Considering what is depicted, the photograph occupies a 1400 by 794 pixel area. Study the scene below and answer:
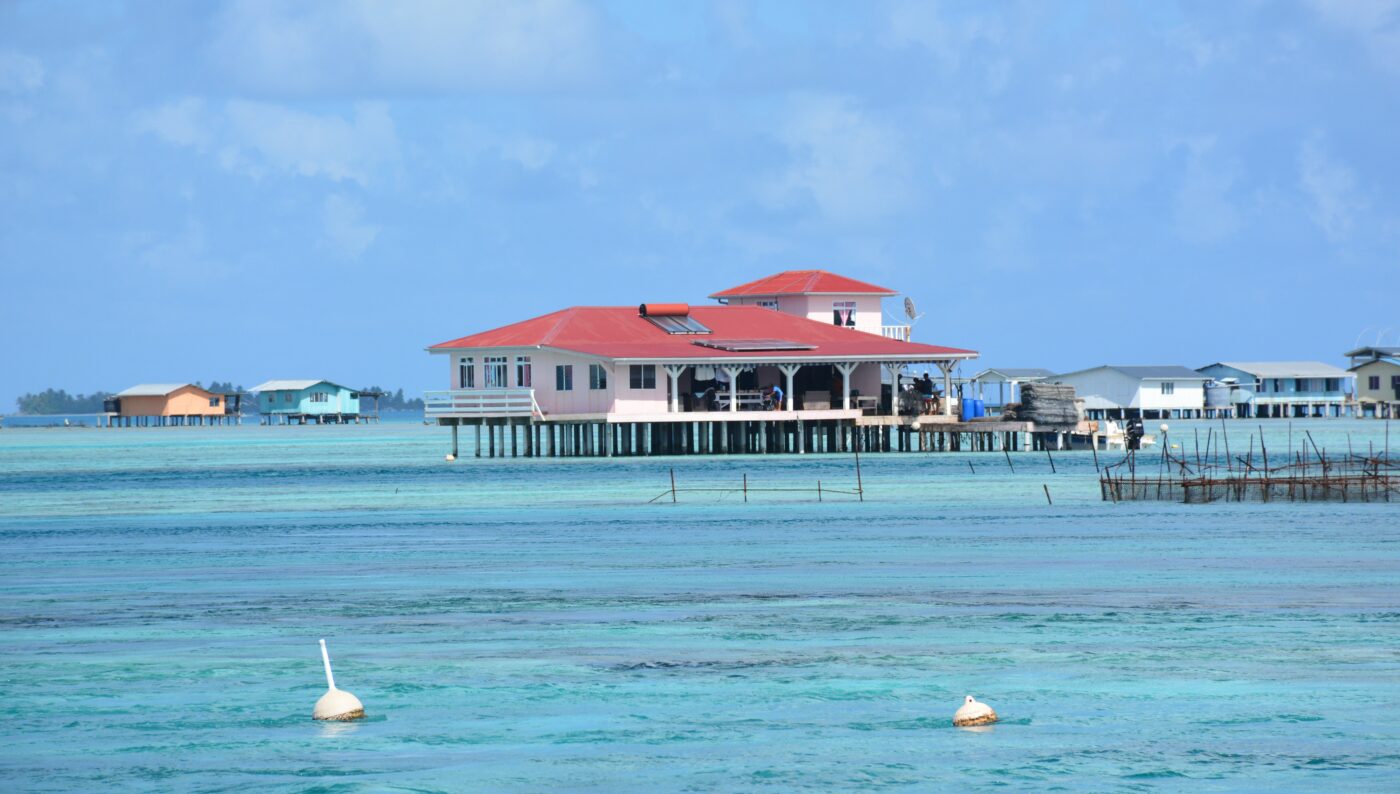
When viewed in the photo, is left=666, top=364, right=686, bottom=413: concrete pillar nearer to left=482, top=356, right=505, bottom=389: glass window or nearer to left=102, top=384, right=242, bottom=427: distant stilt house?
left=482, top=356, right=505, bottom=389: glass window

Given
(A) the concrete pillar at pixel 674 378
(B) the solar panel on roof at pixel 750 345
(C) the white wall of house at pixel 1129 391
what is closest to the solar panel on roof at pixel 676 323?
(B) the solar panel on roof at pixel 750 345

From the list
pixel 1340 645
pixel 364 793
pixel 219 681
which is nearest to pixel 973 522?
pixel 1340 645

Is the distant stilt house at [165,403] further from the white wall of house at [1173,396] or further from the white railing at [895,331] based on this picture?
the white railing at [895,331]

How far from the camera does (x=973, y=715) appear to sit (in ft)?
52.1

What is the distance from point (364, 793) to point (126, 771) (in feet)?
7.03

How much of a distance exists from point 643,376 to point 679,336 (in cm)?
435

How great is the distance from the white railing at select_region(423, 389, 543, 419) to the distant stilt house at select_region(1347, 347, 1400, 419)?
79265 millimetres

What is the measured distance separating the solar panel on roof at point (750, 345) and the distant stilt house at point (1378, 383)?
73264 mm

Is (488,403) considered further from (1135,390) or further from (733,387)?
(1135,390)

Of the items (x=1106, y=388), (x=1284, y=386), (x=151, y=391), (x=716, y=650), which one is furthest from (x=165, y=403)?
(x=716, y=650)

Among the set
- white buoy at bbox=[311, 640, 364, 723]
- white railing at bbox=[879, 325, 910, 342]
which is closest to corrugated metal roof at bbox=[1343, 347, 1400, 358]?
white railing at bbox=[879, 325, 910, 342]

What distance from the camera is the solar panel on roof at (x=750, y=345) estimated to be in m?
60.1

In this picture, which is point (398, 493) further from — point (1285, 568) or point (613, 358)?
point (1285, 568)

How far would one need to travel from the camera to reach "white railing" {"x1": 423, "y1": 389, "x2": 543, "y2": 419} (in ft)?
199
